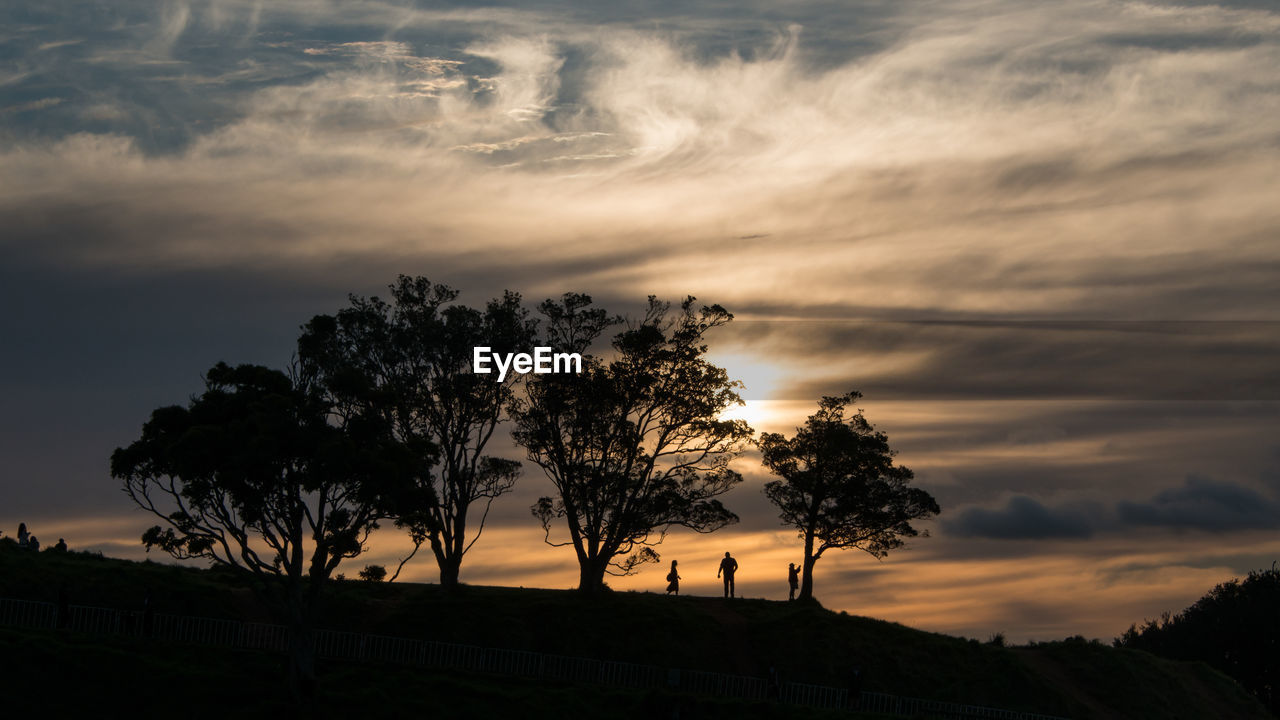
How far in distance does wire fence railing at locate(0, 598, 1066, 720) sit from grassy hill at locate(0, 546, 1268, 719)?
80.7 inches

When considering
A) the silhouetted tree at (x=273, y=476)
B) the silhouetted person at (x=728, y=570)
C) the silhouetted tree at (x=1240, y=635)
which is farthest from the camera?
the silhouetted tree at (x=1240, y=635)

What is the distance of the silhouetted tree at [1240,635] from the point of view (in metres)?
87.6

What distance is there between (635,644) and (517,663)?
6.21m

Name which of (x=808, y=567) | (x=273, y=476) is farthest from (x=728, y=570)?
(x=273, y=476)

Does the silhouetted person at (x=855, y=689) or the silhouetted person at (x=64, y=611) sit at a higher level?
the silhouetted person at (x=64, y=611)

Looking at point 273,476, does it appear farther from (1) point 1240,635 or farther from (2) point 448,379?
(1) point 1240,635

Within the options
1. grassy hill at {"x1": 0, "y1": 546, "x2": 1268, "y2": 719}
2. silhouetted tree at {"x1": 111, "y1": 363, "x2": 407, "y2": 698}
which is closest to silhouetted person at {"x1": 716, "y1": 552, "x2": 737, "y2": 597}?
grassy hill at {"x1": 0, "y1": 546, "x2": 1268, "y2": 719}

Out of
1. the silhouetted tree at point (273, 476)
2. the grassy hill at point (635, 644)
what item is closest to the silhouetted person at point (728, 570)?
the grassy hill at point (635, 644)

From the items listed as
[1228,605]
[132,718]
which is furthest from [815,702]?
[1228,605]

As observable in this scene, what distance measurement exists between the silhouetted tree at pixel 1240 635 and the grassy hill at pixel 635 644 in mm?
25460

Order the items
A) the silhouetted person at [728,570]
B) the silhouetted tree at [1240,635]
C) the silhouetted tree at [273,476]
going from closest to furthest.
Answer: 1. the silhouetted tree at [273,476]
2. the silhouetted person at [728,570]
3. the silhouetted tree at [1240,635]

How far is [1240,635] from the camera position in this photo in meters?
91.0

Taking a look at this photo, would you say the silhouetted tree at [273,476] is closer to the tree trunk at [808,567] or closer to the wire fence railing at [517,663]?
the wire fence railing at [517,663]

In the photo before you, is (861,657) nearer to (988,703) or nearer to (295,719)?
(988,703)
